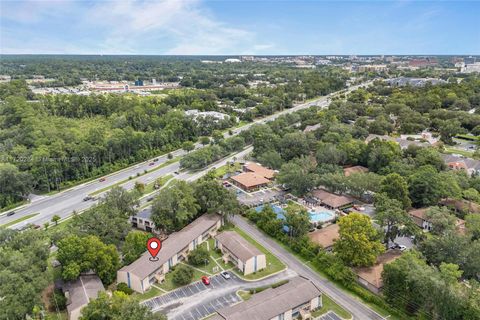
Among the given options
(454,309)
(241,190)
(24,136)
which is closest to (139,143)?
(24,136)

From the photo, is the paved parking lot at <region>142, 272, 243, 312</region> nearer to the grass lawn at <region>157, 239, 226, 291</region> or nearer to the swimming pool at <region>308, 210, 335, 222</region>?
the grass lawn at <region>157, 239, 226, 291</region>

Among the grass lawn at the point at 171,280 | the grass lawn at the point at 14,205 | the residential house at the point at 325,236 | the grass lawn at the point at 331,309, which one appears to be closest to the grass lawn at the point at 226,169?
the residential house at the point at 325,236

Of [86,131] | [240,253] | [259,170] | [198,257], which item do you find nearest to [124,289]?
[198,257]

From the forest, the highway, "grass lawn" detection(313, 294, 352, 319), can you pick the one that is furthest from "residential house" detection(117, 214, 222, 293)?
the forest

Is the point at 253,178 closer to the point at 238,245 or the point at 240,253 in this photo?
the point at 238,245

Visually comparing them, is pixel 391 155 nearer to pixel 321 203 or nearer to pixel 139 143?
pixel 321 203

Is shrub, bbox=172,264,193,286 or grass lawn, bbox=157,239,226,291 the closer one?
shrub, bbox=172,264,193,286
